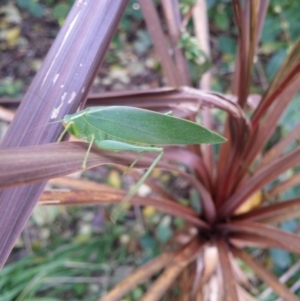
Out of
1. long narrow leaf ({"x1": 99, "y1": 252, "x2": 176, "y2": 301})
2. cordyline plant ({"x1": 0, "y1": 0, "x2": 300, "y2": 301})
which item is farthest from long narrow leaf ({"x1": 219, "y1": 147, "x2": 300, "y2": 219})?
long narrow leaf ({"x1": 99, "y1": 252, "x2": 176, "y2": 301})

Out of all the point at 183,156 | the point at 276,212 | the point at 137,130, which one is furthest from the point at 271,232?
the point at 137,130

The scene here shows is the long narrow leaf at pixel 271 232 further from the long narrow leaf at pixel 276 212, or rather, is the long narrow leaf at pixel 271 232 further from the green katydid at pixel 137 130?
the green katydid at pixel 137 130

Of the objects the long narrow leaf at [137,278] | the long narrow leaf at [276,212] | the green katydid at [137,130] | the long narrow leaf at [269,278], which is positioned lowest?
the long narrow leaf at [137,278]

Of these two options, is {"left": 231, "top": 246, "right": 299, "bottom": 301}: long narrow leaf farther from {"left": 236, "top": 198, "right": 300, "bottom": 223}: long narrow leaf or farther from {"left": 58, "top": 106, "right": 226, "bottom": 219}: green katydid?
{"left": 58, "top": 106, "right": 226, "bottom": 219}: green katydid

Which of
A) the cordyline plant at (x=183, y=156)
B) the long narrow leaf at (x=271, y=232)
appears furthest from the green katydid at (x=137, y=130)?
the long narrow leaf at (x=271, y=232)

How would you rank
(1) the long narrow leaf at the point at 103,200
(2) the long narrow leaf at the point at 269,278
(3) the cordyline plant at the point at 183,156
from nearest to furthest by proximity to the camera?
(3) the cordyline plant at the point at 183,156
(1) the long narrow leaf at the point at 103,200
(2) the long narrow leaf at the point at 269,278

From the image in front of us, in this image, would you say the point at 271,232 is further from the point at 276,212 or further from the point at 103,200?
the point at 103,200

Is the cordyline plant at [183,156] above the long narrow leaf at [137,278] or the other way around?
above

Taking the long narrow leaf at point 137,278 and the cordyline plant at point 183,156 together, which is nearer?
the cordyline plant at point 183,156
